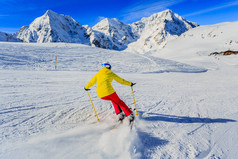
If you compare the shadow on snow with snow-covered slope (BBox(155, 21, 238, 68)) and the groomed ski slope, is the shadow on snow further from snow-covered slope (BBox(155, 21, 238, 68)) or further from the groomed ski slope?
snow-covered slope (BBox(155, 21, 238, 68))

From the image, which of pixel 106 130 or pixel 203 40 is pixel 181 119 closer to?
pixel 106 130

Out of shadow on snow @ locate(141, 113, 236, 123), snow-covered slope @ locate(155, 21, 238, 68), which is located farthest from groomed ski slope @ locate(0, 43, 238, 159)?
snow-covered slope @ locate(155, 21, 238, 68)

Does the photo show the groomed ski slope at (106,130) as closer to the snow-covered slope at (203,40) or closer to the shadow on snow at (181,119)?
the shadow on snow at (181,119)

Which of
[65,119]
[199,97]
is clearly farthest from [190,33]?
[65,119]

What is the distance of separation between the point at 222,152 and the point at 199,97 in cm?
448

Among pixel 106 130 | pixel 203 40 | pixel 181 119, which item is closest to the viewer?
pixel 106 130

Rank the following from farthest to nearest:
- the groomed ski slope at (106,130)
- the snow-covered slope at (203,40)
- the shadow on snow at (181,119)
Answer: the snow-covered slope at (203,40) < the shadow on snow at (181,119) < the groomed ski slope at (106,130)

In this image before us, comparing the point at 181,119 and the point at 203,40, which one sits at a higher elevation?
the point at 203,40

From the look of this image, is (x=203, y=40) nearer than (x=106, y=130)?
No

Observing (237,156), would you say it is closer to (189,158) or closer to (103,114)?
(189,158)

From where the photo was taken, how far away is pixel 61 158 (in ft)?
8.66

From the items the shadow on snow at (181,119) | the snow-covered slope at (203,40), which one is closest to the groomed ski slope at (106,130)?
the shadow on snow at (181,119)

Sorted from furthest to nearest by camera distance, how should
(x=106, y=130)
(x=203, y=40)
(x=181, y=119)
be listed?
(x=203, y=40) → (x=181, y=119) → (x=106, y=130)

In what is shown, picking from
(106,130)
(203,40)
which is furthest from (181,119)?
(203,40)
